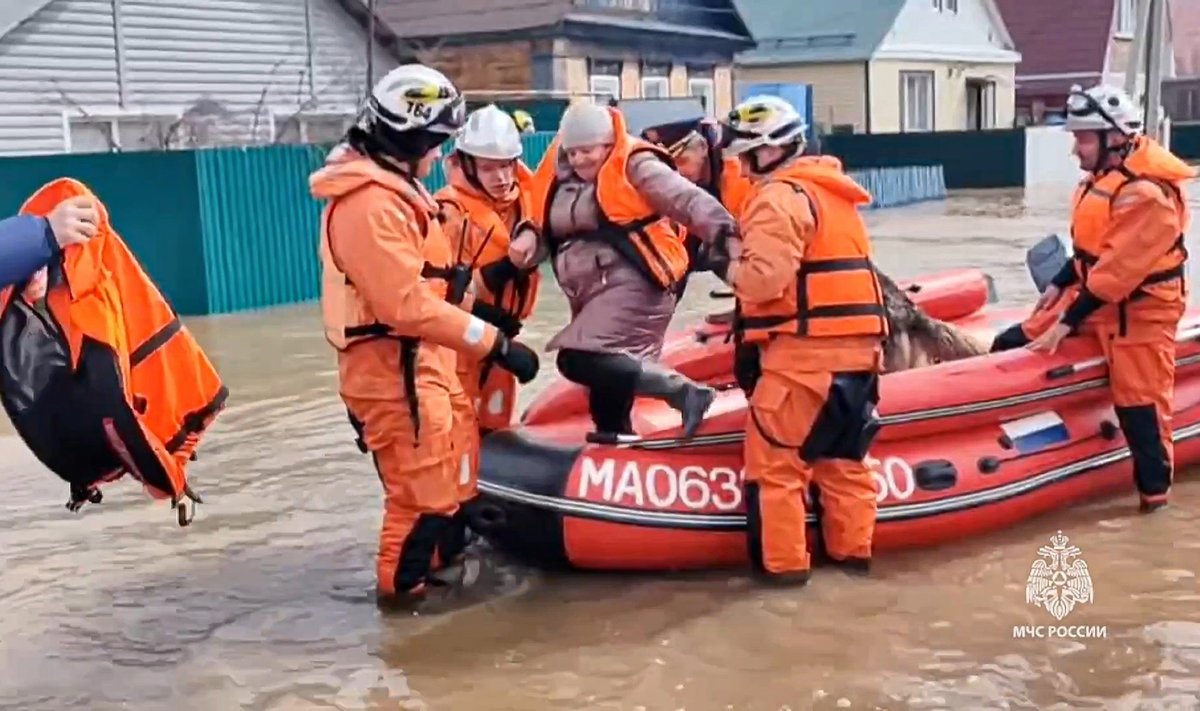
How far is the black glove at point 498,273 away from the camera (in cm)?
547

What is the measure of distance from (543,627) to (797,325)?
1318mm

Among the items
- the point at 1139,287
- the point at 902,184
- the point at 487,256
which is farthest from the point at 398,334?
the point at 902,184

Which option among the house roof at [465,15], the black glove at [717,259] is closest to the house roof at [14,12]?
the house roof at [465,15]

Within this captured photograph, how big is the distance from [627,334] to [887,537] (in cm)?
123

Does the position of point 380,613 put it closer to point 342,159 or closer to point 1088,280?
Result: point 342,159

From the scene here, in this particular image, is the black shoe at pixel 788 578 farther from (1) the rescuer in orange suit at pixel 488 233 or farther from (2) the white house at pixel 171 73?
(2) the white house at pixel 171 73

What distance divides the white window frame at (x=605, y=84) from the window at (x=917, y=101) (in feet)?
37.0

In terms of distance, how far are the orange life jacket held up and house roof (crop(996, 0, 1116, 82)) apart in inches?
1348

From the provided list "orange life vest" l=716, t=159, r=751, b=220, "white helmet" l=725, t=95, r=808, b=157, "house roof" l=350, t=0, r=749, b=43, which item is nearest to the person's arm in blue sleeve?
"white helmet" l=725, t=95, r=808, b=157

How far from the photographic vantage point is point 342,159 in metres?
4.68

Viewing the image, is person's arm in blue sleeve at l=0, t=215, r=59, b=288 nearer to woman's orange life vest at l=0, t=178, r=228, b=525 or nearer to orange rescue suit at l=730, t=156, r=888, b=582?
woman's orange life vest at l=0, t=178, r=228, b=525

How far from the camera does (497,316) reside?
18.2ft

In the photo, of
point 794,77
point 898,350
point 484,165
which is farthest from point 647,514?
point 794,77

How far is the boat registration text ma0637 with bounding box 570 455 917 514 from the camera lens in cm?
518
